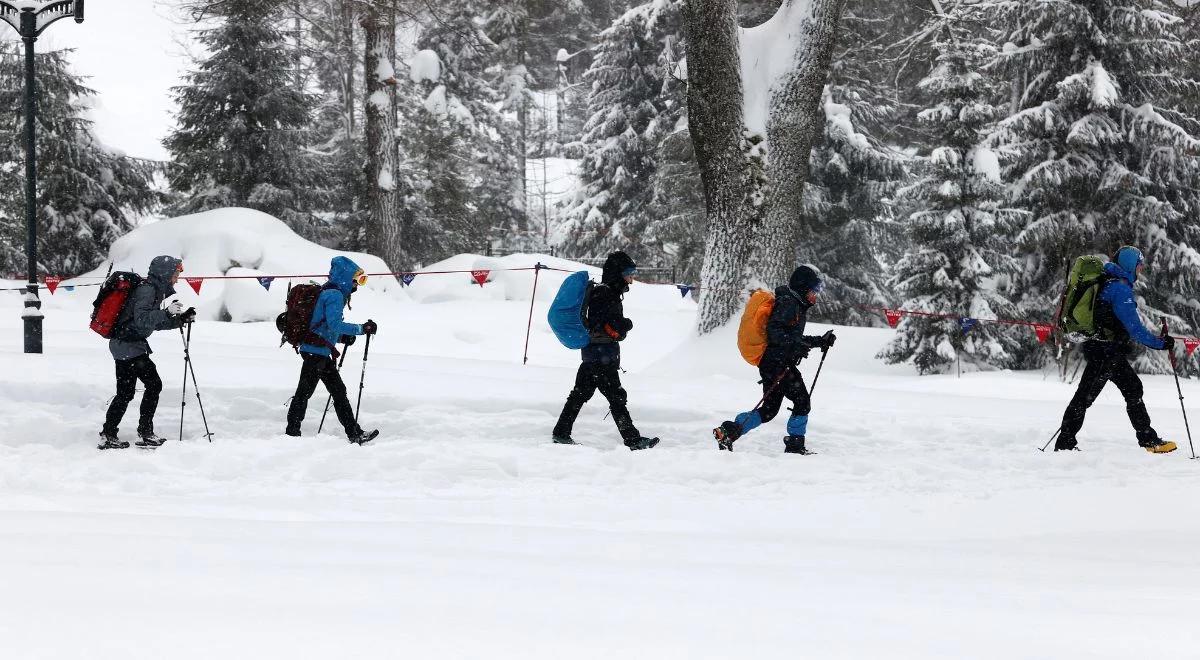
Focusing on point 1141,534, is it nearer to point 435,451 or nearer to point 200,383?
point 435,451

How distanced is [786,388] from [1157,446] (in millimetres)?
3317

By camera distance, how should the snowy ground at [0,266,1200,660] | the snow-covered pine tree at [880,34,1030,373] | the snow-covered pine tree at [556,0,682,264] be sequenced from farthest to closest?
1. the snow-covered pine tree at [556,0,682,264]
2. the snow-covered pine tree at [880,34,1030,373]
3. the snowy ground at [0,266,1200,660]

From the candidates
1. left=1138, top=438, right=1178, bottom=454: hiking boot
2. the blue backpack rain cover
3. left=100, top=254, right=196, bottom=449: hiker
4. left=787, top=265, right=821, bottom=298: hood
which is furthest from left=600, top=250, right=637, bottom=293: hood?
left=1138, top=438, right=1178, bottom=454: hiking boot

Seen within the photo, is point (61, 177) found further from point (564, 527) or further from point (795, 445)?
point (564, 527)

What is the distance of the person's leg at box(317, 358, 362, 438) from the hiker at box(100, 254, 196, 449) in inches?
45.3

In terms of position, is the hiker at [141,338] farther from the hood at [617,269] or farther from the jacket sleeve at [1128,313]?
the jacket sleeve at [1128,313]

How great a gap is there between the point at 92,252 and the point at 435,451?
69.4 ft

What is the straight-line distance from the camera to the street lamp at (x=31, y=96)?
435 inches

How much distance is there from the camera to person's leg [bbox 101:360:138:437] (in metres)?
8.12

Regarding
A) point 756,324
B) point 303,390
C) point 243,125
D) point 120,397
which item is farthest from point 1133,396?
point 243,125

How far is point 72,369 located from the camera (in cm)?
998

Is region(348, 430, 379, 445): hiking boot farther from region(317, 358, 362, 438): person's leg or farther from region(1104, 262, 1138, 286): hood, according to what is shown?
region(1104, 262, 1138, 286): hood

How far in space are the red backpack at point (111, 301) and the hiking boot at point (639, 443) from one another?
4.31 metres

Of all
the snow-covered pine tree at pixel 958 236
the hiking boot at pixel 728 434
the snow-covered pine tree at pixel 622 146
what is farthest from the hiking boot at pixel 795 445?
the snow-covered pine tree at pixel 622 146
